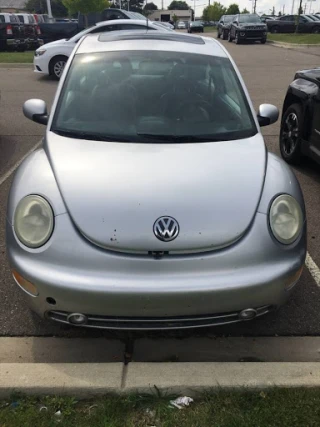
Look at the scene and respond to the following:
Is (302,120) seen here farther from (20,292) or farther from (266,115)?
(20,292)

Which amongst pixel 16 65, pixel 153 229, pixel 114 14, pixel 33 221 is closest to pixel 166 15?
pixel 114 14

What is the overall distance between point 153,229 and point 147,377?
81cm

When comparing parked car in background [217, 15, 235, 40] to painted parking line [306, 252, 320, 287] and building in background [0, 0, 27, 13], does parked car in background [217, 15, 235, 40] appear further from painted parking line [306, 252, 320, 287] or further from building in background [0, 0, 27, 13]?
building in background [0, 0, 27, 13]

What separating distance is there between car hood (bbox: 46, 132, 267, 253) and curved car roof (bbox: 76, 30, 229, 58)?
1202 millimetres

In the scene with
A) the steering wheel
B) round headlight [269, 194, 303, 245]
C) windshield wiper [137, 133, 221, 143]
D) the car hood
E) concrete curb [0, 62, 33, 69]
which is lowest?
concrete curb [0, 62, 33, 69]

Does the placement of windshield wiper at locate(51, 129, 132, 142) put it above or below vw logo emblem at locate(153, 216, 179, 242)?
above

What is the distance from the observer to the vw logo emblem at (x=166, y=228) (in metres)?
2.24

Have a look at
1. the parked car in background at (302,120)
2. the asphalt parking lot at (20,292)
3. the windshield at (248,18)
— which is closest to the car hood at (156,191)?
the asphalt parking lot at (20,292)

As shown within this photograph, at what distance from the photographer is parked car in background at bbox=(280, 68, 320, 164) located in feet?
15.7

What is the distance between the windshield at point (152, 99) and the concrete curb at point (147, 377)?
147 centimetres

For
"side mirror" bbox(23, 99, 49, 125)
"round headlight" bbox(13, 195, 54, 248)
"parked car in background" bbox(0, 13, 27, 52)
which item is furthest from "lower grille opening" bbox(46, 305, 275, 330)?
"parked car in background" bbox(0, 13, 27, 52)

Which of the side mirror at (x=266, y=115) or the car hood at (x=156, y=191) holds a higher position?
the side mirror at (x=266, y=115)

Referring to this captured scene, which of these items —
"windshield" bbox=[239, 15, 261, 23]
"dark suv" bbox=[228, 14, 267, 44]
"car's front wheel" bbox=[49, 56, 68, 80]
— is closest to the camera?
"car's front wheel" bbox=[49, 56, 68, 80]

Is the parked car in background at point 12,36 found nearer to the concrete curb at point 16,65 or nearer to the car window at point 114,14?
the concrete curb at point 16,65
